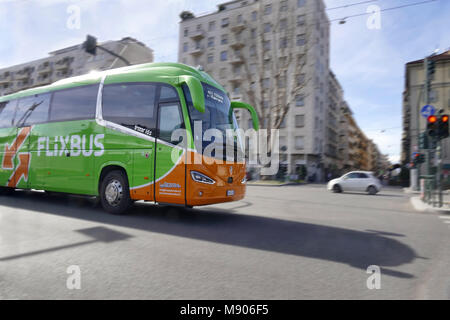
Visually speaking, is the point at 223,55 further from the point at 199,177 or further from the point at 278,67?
the point at 199,177

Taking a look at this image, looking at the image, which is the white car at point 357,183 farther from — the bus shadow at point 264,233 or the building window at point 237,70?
the building window at point 237,70

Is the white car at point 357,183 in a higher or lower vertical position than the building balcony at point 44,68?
lower

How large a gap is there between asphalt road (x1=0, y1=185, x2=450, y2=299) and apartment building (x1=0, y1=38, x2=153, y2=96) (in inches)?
1984

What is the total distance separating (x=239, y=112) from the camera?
4512 centimetres

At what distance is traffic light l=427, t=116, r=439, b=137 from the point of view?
31.5 feet

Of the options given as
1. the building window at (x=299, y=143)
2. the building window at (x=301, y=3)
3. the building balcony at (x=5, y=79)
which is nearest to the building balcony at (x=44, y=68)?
the building balcony at (x=5, y=79)

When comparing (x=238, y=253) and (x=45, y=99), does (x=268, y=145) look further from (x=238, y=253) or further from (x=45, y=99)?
(x=238, y=253)

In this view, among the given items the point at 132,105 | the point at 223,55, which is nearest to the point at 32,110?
the point at 132,105

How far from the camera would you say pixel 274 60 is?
3562 centimetres

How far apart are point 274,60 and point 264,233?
111ft

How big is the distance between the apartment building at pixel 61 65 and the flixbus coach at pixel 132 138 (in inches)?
1828

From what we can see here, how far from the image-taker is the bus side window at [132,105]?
6262 mm

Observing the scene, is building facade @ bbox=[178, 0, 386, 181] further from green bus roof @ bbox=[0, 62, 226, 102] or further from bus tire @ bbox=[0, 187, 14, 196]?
green bus roof @ bbox=[0, 62, 226, 102]
